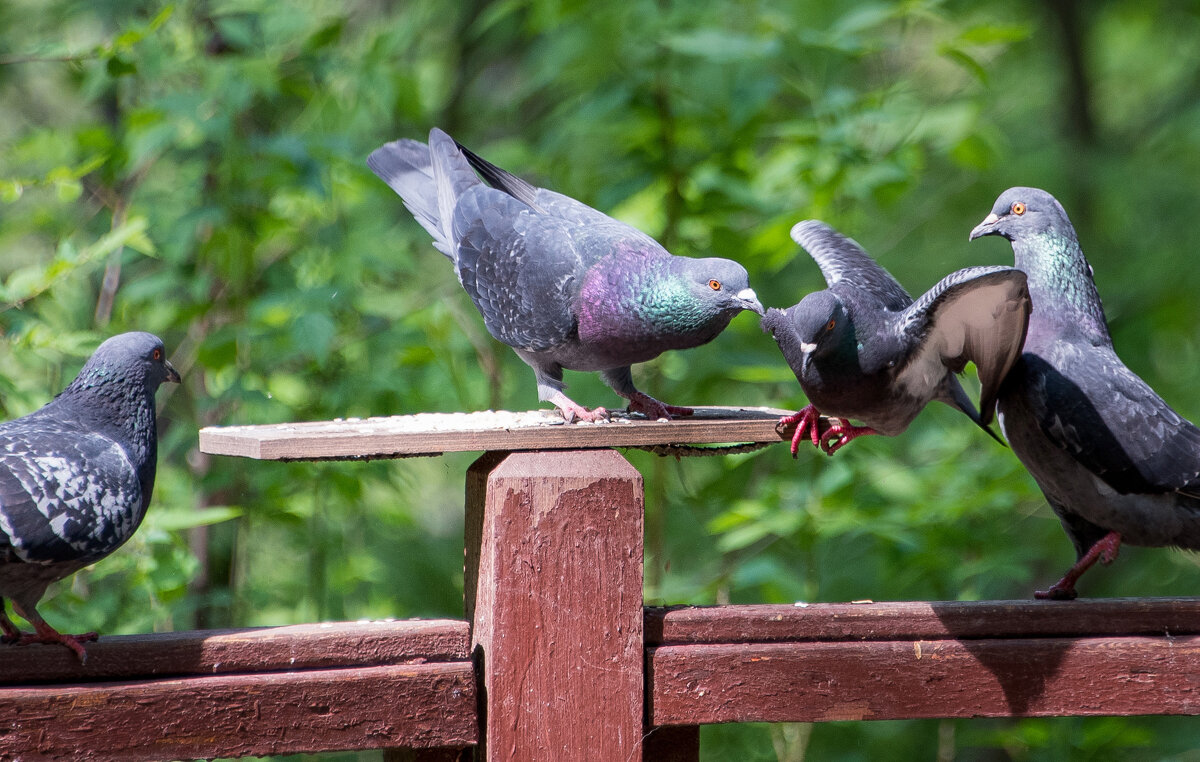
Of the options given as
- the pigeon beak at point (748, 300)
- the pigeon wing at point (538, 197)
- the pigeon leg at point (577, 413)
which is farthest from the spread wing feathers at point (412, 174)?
the pigeon beak at point (748, 300)

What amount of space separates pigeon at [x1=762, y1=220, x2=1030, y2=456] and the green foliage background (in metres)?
1.37

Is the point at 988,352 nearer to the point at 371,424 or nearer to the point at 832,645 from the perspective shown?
the point at 832,645

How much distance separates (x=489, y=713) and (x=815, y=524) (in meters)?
2.59

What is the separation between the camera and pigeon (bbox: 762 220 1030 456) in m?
2.29

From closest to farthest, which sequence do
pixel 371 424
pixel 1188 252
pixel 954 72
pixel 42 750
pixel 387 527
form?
pixel 42 750 < pixel 371 424 < pixel 1188 252 < pixel 387 527 < pixel 954 72

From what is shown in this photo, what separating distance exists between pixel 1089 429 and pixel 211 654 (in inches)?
77.1

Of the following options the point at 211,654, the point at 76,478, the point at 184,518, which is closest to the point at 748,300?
the point at 211,654

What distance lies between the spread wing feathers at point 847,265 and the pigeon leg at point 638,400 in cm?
52

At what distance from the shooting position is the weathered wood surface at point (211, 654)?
1.87 metres

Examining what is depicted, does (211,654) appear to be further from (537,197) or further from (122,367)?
(537,197)

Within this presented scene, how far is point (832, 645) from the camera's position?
2.05 metres

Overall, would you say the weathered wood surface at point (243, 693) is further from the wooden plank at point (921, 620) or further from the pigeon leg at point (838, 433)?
the pigeon leg at point (838, 433)

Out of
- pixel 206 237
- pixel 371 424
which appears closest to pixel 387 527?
pixel 206 237

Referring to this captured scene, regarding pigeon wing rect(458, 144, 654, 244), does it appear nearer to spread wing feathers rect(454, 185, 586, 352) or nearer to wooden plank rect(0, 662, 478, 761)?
spread wing feathers rect(454, 185, 586, 352)
